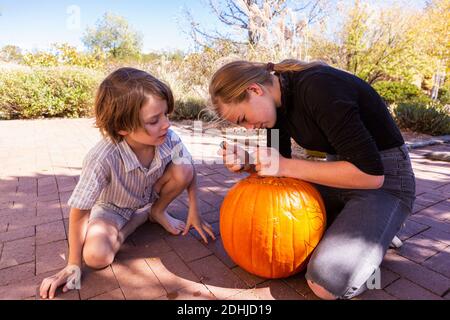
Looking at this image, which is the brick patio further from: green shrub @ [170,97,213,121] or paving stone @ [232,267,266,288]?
green shrub @ [170,97,213,121]

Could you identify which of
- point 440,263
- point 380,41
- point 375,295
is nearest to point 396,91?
point 380,41

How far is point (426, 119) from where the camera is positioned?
612 centimetres

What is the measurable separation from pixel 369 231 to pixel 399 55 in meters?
8.78

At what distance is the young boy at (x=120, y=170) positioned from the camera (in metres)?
1.63

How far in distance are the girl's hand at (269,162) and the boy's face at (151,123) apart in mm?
575

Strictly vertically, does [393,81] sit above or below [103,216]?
above

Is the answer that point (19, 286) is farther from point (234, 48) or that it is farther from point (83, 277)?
point (234, 48)

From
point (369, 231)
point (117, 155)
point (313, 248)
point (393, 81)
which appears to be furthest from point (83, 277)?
point (393, 81)

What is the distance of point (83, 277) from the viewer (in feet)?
5.50

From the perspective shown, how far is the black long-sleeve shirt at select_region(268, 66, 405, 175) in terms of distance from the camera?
4.49 ft

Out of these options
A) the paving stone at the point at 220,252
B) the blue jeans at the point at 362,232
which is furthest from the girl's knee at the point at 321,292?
the paving stone at the point at 220,252

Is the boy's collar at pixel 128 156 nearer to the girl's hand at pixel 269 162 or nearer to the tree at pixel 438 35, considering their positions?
the girl's hand at pixel 269 162

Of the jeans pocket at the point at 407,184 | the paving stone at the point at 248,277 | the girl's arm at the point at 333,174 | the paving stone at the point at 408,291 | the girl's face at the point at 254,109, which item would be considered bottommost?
the paving stone at the point at 248,277

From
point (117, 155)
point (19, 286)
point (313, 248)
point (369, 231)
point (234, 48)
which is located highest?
Result: point (234, 48)
